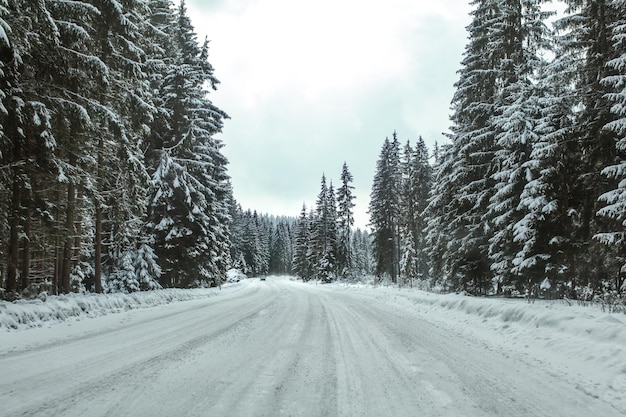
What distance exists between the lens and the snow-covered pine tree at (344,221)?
5209 centimetres

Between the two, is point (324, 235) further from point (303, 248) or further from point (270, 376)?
point (270, 376)

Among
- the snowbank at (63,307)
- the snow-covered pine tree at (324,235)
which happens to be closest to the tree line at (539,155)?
the snowbank at (63,307)

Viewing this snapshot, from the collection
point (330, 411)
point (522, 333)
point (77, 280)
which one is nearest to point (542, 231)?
point (522, 333)

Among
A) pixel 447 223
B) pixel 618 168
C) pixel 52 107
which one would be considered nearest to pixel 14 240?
pixel 52 107

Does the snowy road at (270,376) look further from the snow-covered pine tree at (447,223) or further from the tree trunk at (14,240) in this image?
the snow-covered pine tree at (447,223)

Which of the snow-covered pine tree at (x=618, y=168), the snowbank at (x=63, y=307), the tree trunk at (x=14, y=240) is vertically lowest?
the snowbank at (x=63, y=307)

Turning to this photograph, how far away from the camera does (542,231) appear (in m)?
13.2

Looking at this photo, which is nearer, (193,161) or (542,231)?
(542,231)

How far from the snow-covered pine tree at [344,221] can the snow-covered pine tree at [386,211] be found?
9412 mm

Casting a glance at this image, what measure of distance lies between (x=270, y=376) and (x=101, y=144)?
13050 millimetres

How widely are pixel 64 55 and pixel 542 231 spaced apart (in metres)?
16.8

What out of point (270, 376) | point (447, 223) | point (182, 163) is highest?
point (182, 163)

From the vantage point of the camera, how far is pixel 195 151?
2209cm

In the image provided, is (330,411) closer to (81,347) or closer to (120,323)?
(81,347)
